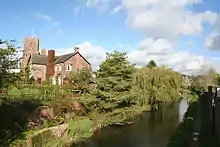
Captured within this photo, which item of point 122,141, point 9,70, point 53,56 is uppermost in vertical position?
point 53,56

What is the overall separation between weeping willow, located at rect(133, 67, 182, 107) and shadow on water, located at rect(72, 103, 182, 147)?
415cm

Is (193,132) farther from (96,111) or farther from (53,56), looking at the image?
(53,56)

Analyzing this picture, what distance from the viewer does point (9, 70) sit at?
10445mm

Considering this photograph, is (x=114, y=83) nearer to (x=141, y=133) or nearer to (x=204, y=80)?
(x=141, y=133)

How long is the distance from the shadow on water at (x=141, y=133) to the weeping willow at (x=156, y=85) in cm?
415

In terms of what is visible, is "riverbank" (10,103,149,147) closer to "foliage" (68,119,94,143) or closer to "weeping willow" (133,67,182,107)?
"foliage" (68,119,94,143)

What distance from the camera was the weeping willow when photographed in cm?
3328

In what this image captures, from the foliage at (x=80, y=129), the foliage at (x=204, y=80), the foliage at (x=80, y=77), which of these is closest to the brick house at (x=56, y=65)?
the foliage at (x=80, y=77)

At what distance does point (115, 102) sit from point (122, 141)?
18.2ft

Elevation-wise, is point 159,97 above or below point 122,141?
above

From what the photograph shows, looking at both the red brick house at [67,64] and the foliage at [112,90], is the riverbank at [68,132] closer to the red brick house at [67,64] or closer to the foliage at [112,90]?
the foliage at [112,90]

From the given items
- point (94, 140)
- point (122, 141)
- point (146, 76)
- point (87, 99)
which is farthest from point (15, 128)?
point (146, 76)

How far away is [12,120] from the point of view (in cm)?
1586

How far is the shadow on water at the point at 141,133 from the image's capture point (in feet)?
62.2
